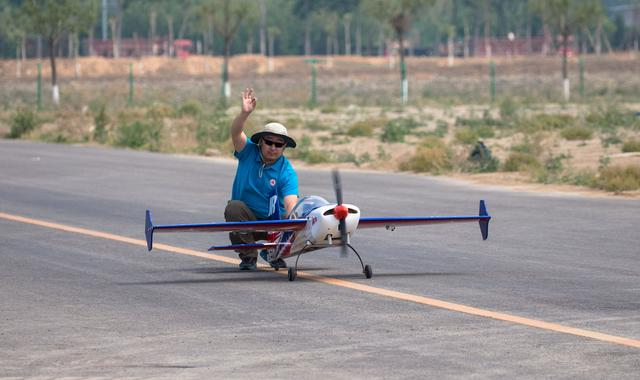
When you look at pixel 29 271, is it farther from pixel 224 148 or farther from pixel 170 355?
pixel 224 148

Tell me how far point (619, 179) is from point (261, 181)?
11.3 meters

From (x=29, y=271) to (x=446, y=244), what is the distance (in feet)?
15.3

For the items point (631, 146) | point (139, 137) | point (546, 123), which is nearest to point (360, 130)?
point (546, 123)

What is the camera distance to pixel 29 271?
13258mm

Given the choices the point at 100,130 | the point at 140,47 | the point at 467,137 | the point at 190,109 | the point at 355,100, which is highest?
the point at 140,47

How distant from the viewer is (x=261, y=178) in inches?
497

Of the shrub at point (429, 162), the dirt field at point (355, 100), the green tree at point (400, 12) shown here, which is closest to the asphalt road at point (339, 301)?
the shrub at point (429, 162)

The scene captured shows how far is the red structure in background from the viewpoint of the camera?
152 metres

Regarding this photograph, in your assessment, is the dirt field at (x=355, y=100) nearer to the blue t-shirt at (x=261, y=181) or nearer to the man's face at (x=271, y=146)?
the blue t-shirt at (x=261, y=181)

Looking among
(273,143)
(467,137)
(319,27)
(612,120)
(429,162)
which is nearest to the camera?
(273,143)

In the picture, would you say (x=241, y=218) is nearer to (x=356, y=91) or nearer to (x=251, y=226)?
(x=251, y=226)

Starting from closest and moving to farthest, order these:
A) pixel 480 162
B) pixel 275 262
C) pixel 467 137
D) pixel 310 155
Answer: pixel 275 262 → pixel 480 162 → pixel 310 155 → pixel 467 137

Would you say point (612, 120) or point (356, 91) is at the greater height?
point (356, 91)

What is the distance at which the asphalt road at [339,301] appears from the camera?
27.9 feet
